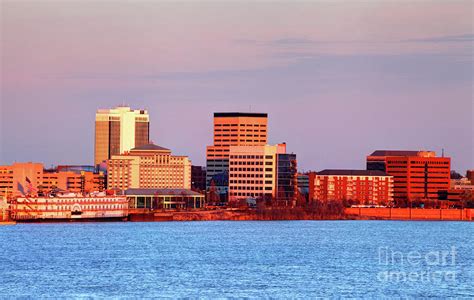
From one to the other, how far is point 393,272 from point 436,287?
1214cm

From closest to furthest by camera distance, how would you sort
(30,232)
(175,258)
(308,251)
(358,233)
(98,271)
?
(98,271) → (175,258) → (308,251) → (30,232) → (358,233)

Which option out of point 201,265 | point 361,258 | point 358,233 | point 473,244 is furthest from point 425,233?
point 201,265

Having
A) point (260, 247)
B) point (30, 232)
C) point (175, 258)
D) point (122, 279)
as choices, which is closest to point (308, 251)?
point (260, 247)

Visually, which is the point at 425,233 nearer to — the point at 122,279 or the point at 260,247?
the point at 260,247

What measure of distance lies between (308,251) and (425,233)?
6094cm

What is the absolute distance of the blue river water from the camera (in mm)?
86688

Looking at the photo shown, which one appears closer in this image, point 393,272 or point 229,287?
point 229,287

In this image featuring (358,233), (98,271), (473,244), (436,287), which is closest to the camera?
(436,287)

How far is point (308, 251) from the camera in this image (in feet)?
418

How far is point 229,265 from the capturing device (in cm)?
10694

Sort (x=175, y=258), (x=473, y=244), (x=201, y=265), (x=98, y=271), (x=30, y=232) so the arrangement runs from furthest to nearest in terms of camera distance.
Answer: (x=30, y=232) < (x=473, y=244) < (x=175, y=258) < (x=201, y=265) < (x=98, y=271)

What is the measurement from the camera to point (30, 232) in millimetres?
166125

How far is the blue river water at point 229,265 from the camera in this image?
86688 millimetres

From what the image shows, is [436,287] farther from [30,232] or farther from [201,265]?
[30,232]
